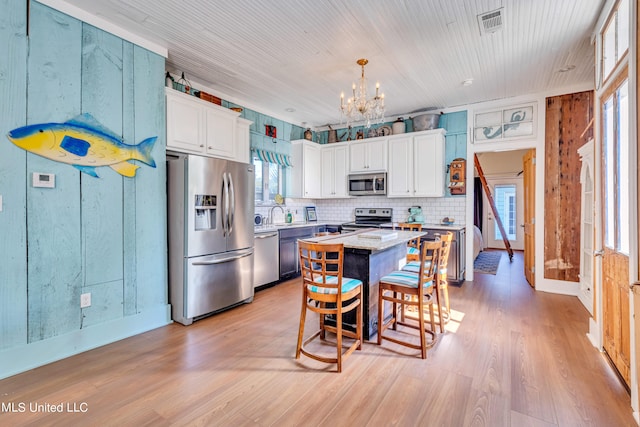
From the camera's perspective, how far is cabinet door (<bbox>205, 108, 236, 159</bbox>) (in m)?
3.73

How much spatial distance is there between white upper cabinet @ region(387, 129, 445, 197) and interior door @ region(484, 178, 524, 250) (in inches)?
188

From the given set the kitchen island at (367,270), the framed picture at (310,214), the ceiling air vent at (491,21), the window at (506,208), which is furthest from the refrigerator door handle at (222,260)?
the window at (506,208)

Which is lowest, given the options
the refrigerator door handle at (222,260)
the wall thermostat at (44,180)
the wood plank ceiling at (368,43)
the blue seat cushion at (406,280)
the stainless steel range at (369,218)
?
the blue seat cushion at (406,280)

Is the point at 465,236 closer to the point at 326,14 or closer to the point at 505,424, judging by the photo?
the point at 505,424

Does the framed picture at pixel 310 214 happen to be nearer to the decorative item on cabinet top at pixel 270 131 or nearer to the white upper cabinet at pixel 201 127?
the decorative item on cabinet top at pixel 270 131

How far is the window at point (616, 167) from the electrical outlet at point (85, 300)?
4.23 m

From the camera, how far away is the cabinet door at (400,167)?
5.14m

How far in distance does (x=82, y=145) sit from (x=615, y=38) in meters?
4.41

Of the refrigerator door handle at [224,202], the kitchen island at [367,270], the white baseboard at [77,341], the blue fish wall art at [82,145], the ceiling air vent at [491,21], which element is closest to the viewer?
the white baseboard at [77,341]

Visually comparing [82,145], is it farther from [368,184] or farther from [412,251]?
[368,184]

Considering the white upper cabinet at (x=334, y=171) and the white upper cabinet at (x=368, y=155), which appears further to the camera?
the white upper cabinet at (x=334, y=171)

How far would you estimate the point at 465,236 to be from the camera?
4883mm

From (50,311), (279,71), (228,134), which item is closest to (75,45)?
(228,134)

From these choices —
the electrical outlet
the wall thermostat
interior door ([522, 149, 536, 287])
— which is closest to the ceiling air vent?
interior door ([522, 149, 536, 287])
